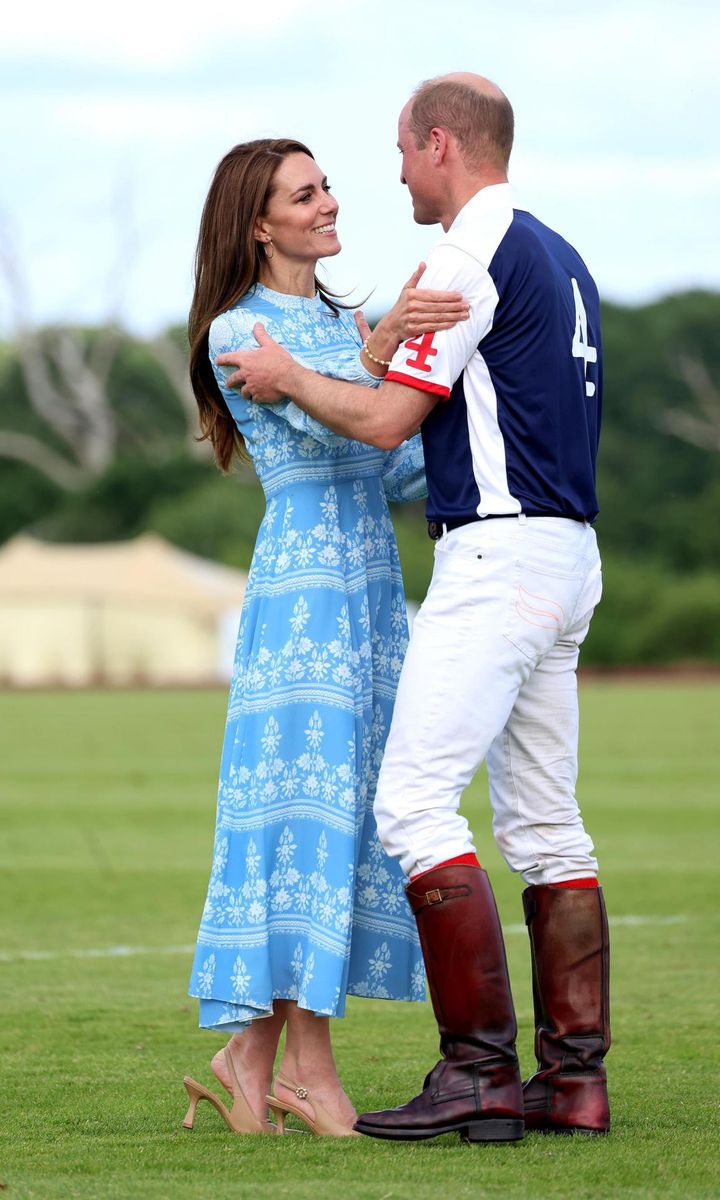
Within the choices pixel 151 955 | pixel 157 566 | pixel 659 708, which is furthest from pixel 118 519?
pixel 151 955

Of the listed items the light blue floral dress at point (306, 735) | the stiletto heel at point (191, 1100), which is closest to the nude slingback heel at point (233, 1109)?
the stiletto heel at point (191, 1100)

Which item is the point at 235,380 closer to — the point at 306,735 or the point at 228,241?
the point at 228,241

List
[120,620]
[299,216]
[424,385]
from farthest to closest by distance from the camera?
[120,620] → [299,216] → [424,385]

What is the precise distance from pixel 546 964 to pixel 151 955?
125 inches

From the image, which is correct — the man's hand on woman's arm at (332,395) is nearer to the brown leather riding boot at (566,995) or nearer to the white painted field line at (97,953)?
the brown leather riding boot at (566,995)

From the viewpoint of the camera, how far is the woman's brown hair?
4.33 metres

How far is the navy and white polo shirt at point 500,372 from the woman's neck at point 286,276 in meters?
0.54

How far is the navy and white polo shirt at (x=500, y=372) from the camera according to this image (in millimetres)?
3873

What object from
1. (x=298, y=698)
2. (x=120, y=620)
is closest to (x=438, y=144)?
(x=298, y=698)

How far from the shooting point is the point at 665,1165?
3.64 m

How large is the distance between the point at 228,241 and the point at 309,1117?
1.90m

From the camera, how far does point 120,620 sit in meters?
49.4

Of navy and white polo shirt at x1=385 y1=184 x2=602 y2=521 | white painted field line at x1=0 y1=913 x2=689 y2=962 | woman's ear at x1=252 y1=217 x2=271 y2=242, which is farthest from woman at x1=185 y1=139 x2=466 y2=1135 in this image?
white painted field line at x1=0 y1=913 x2=689 y2=962

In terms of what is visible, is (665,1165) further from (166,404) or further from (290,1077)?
(166,404)
